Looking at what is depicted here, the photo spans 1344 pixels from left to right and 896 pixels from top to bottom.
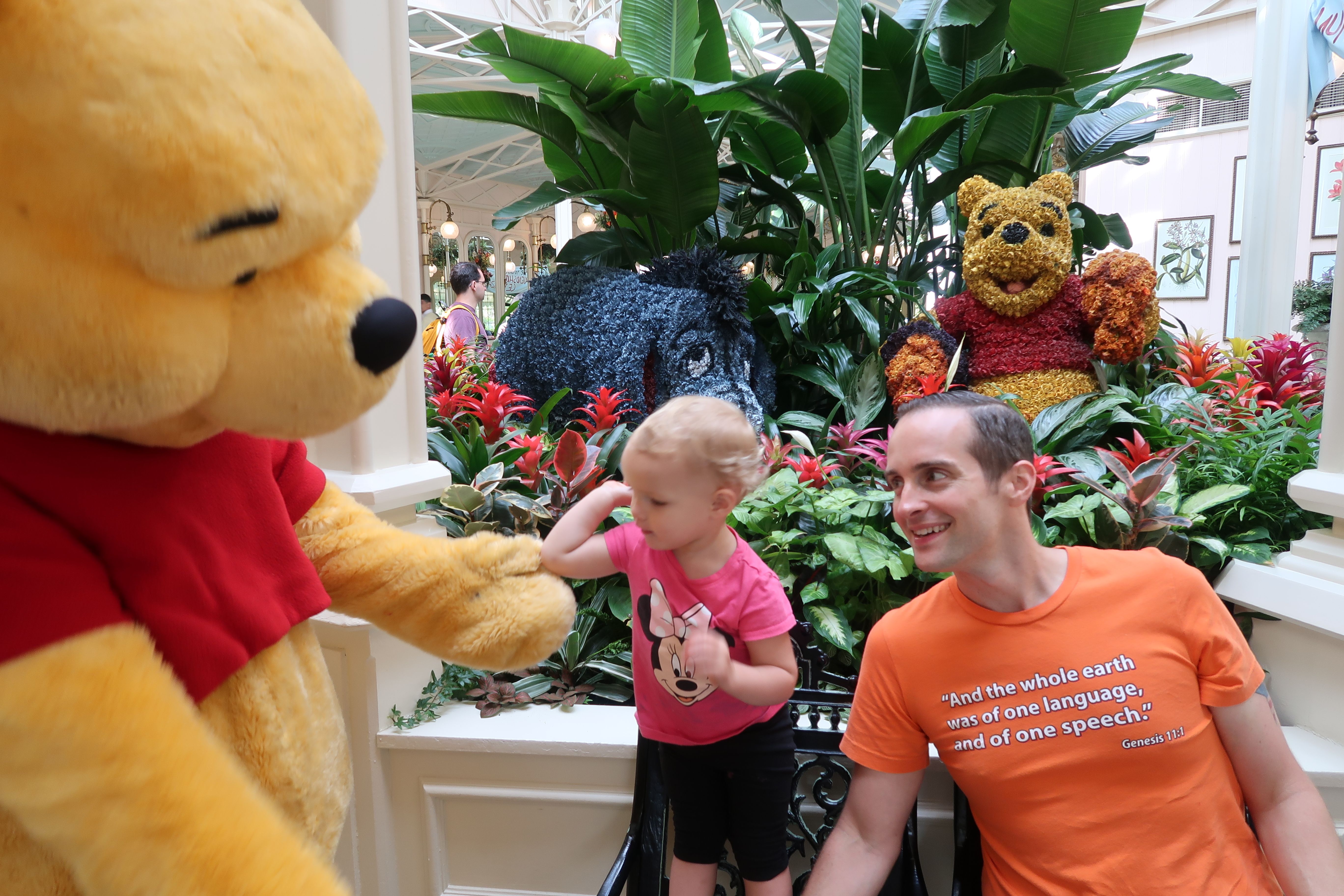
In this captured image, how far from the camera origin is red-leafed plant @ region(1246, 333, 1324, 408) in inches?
108

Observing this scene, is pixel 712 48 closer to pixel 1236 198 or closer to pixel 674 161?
pixel 674 161

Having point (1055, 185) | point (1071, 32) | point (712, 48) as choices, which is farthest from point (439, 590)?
point (712, 48)

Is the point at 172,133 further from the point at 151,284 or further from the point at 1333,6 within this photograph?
the point at 1333,6

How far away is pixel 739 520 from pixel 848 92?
2099 mm

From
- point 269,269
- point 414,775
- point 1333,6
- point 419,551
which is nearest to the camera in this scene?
point 269,269

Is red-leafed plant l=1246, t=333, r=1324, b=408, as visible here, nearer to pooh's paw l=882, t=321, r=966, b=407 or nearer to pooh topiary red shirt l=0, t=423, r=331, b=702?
pooh's paw l=882, t=321, r=966, b=407

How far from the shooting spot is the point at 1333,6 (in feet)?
12.6

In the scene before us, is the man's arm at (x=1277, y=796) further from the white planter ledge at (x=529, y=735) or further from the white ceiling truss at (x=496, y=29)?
the white ceiling truss at (x=496, y=29)

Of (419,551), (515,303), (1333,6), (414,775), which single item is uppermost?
(1333,6)

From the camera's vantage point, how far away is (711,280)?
2641 millimetres

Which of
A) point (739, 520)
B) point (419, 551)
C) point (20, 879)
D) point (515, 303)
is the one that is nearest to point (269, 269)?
point (419, 551)

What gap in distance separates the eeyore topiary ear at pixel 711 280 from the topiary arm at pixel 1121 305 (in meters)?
1.12

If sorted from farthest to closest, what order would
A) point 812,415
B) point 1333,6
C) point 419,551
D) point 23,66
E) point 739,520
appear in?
point 1333,6 < point 812,415 < point 739,520 < point 419,551 < point 23,66

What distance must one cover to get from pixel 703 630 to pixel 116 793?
0.69 metres
